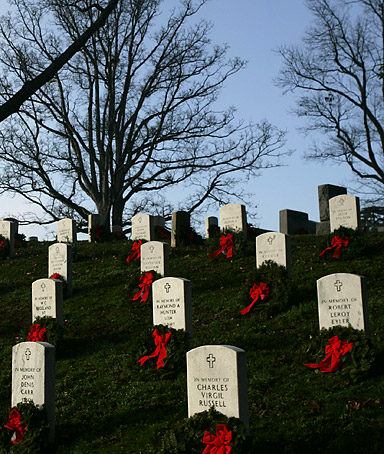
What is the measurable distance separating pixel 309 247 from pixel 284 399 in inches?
298

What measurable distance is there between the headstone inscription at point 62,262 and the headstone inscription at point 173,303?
4328 millimetres

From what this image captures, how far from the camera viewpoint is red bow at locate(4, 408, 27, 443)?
712cm

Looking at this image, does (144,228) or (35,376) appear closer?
(35,376)

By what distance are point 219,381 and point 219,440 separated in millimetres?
646

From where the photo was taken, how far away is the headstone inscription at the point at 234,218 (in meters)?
14.0

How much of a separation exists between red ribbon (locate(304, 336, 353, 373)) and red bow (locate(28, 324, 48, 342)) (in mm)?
4708

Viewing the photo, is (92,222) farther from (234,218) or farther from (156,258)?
(156,258)

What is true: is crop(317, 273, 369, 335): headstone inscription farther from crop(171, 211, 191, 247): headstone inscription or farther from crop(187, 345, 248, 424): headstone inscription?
crop(171, 211, 191, 247): headstone inscription

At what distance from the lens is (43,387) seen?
7391 millimetres

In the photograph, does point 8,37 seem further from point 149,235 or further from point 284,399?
point 284,399

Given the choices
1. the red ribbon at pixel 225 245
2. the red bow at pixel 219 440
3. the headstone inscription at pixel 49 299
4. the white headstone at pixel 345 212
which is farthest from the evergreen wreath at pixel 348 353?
the red ribbon at pixel 225 245

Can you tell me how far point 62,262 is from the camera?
13.3 metres

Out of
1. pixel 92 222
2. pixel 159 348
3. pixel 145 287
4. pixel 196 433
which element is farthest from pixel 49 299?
pixel 92 222

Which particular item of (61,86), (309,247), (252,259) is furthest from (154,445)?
(61,86)
